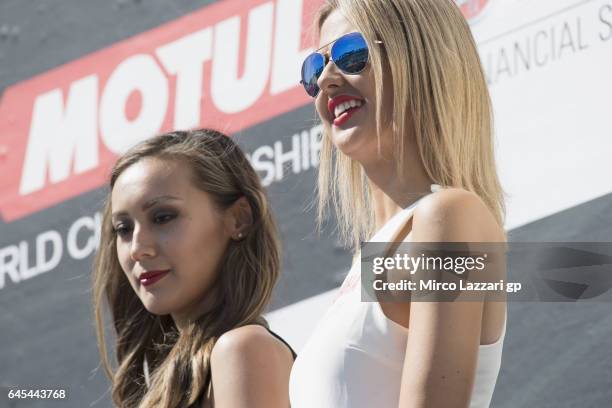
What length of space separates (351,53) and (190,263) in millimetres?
596

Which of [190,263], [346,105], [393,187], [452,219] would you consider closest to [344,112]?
[346,105]

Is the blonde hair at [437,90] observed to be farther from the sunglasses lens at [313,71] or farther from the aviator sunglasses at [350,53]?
the sunglasses lens at [313,71]

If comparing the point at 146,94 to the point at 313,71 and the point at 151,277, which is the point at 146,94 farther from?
the point at 313,71

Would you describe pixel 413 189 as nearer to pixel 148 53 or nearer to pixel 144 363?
pixel 144 363

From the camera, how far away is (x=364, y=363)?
1228 mm

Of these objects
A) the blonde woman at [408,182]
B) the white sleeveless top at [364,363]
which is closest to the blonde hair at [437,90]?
the blonde woman at [408,182]

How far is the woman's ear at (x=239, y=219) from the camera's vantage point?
1.90m

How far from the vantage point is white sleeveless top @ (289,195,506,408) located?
1.22m

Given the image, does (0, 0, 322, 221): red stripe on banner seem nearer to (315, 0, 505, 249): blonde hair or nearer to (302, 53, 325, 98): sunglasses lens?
(302, 53, 325, 98): sunglasses lens

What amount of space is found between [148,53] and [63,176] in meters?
0.40

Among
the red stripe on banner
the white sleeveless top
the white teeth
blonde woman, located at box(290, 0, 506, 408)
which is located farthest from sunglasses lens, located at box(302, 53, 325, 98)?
the red stripe on banner

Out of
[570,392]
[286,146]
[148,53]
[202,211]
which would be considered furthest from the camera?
[148,53]

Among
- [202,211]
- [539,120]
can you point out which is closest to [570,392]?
[539,120]

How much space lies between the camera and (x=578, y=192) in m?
2.03
